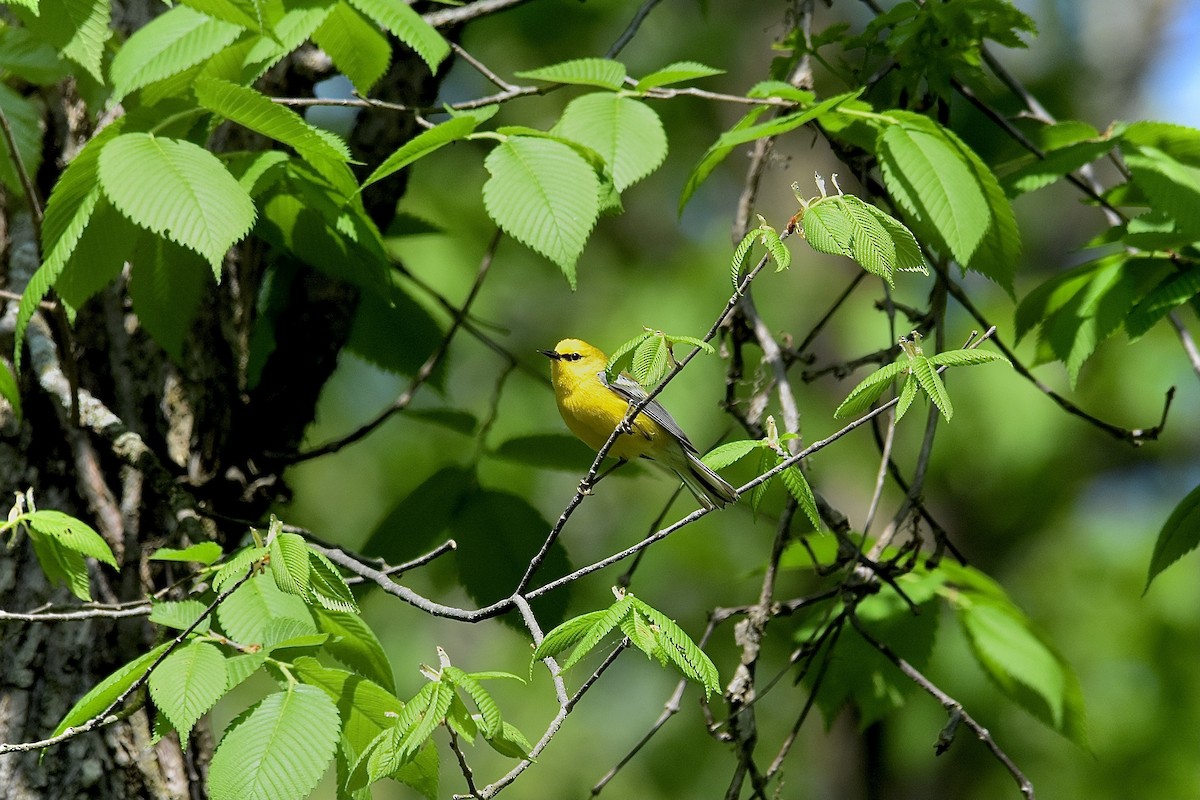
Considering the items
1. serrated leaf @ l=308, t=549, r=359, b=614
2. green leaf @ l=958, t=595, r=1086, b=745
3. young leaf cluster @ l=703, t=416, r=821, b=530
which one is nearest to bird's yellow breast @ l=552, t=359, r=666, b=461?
green leaf @ l=958, t=595, r=1086, b=745

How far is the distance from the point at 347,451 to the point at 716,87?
4.95 m

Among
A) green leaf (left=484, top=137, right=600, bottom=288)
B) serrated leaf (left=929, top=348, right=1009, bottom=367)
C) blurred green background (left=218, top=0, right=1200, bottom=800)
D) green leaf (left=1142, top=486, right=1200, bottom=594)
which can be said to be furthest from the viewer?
blurred green background (left=218, top=0, right=1200, bottom=800)

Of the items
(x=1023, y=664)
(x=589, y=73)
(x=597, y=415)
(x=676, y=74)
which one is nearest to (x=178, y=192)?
(x=589, y=73)

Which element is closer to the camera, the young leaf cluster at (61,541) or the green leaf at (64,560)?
the young leaf cluster at (61,541)

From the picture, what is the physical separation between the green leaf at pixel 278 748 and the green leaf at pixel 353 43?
1.49 metres

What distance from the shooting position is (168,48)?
2.24 m

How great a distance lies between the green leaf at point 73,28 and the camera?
7.30 ft

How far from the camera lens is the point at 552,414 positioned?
327 inches

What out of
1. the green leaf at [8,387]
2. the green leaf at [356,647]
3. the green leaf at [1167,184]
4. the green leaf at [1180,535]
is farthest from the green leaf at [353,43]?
the green leaf at [1180,535]

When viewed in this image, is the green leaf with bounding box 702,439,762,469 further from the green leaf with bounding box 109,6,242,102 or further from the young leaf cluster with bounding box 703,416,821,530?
the green leaf with bounding box 109,6,242,102

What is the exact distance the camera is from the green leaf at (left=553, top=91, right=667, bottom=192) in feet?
7.78

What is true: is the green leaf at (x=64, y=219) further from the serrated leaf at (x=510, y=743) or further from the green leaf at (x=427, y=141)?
the serrated leaf at (x=510, y=743)

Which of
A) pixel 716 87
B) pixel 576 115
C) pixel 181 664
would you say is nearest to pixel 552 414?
pixel 716 87

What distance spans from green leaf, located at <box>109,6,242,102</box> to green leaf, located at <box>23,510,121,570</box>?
0.85 metres
